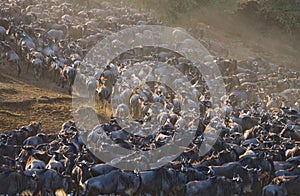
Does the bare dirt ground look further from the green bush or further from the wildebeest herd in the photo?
the green bush

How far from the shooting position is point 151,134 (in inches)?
737

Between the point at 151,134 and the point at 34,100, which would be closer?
the point at 151,134

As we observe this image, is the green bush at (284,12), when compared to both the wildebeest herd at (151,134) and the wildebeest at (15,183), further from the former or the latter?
the wildebeest at (15,183)

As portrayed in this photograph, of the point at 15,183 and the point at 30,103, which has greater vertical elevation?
the point at 30,103

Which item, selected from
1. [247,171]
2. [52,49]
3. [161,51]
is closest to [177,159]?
[247,171]

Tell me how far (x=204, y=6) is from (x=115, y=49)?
61.2 feet

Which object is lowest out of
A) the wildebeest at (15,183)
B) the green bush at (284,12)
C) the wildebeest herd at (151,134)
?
the wildebeest at (15,183)

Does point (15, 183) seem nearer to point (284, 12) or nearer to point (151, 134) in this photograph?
point (151, 134)

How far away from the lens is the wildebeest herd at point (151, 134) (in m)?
14.1

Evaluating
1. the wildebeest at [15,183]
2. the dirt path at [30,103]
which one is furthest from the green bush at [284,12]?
the wildebeest at [15,183]

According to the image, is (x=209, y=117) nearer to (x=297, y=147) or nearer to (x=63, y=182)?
(x=297, y=147)

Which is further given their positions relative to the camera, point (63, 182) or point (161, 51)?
point (161, 51)

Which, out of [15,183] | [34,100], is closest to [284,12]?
[34,100]

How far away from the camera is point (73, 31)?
1454 inches
